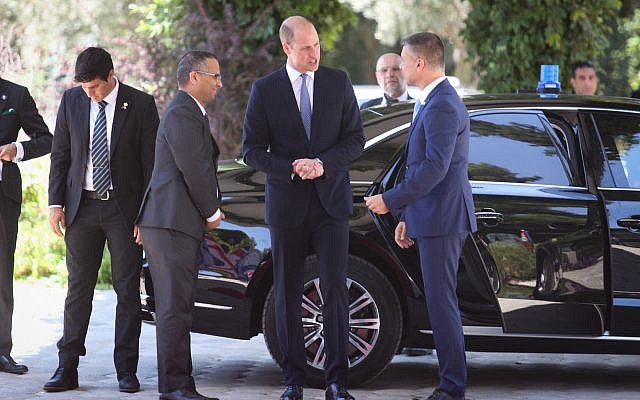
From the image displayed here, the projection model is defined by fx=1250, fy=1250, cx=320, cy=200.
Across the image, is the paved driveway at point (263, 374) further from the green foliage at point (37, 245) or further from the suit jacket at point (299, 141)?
the green foliage at point (37, 245)

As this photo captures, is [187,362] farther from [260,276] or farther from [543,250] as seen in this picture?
[543,250]

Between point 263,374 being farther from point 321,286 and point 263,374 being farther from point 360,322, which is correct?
point 321,286

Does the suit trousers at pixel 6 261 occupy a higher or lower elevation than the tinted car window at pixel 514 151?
lower

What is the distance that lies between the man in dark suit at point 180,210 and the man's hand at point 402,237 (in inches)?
36.7

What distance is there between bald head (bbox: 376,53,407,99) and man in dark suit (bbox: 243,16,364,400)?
3198 millimetres

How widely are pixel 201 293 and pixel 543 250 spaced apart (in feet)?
6.15

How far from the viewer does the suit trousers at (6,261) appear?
7.44 m

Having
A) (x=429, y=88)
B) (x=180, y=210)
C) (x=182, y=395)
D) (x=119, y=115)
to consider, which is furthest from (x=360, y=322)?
(x=119, y=115)

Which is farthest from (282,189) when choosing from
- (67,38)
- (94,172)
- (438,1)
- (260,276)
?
(438,1)

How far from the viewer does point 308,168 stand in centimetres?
618

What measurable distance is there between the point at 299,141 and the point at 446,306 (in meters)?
1.12

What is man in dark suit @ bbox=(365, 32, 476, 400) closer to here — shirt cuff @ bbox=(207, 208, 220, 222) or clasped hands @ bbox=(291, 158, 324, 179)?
clasped hands @ bbox=(291, 158, 324, 179)

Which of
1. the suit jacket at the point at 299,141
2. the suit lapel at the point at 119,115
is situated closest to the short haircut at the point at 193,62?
the suit jacket at the point at 299,141

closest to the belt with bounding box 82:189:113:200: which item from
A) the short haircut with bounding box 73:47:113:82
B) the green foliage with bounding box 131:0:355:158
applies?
the short haircut with bounding box 73:47:113:82
